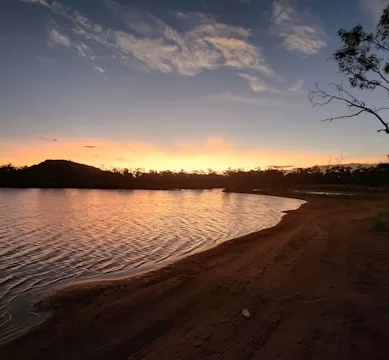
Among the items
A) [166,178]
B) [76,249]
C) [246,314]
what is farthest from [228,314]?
[166,178]

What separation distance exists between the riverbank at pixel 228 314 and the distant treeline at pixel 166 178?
85.7m

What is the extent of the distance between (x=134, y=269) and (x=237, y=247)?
4.63 m

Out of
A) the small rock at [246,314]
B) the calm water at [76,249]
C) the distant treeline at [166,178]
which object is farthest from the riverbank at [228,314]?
the distant treeline at [166,178]

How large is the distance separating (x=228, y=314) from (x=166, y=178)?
130 metres

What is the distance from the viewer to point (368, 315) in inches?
249

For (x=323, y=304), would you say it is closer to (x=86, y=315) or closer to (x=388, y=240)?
(x=86, y=315)

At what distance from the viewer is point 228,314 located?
655 centimetres

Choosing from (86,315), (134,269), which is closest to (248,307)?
(86,315)

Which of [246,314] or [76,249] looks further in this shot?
[76,249]

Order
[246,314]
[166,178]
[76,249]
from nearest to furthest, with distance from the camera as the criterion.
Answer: [246,314] < [76,249] < [166,178]

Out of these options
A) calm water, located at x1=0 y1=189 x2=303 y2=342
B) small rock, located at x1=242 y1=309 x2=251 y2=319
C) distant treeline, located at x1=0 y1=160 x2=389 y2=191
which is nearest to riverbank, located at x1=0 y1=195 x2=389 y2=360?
small rock, located at x1=242 y1=309 x2=251 y2=319

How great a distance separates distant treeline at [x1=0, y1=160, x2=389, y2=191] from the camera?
101 m

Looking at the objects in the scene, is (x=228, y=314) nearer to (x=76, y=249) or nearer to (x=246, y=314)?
(x=246, y=314)

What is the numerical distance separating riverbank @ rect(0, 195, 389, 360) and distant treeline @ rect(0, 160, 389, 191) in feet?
281
